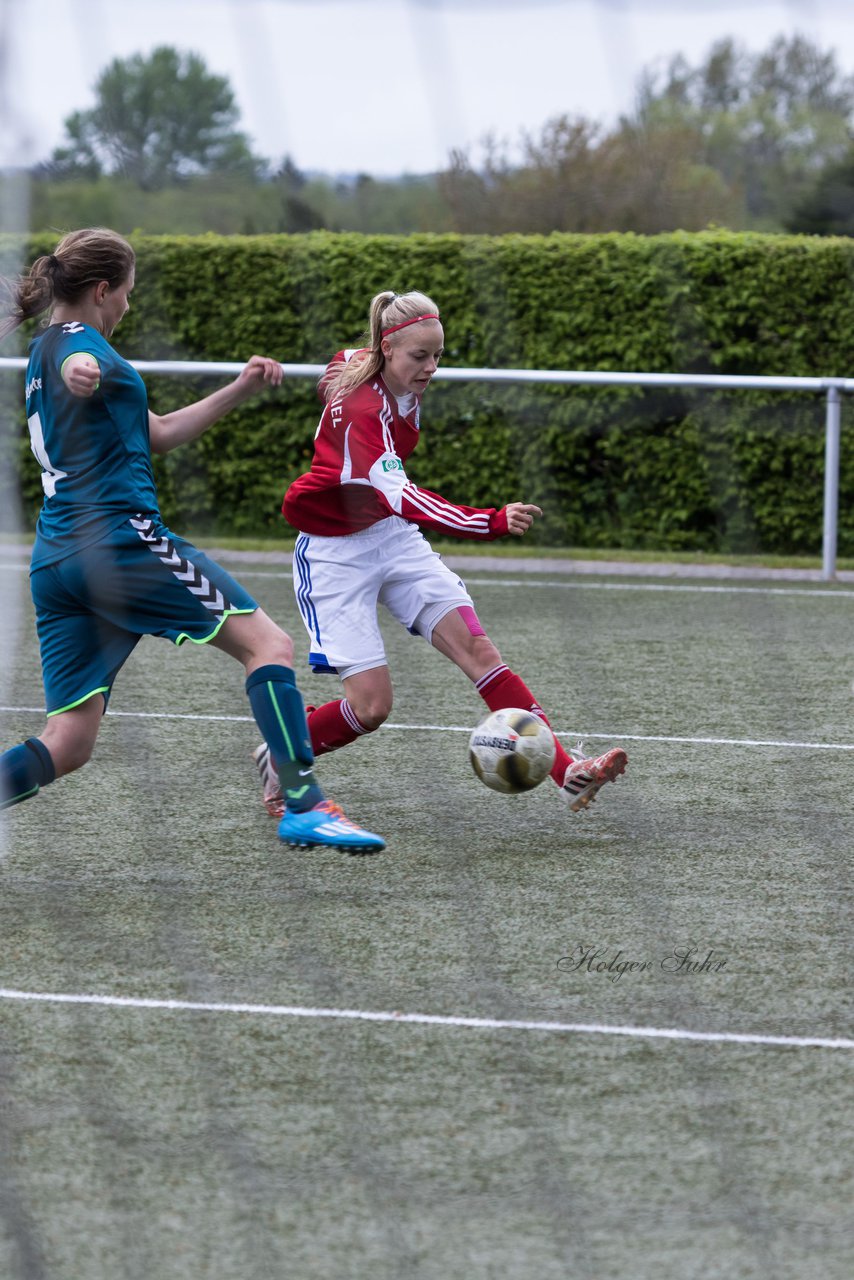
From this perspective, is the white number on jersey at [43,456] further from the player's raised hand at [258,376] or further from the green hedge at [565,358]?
the green hedge at [565,358]

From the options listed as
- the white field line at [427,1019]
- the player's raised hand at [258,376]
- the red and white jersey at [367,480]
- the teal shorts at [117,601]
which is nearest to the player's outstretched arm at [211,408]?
the player's raised hand at [258,376]

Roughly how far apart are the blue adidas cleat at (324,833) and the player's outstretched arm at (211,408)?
3.14ft

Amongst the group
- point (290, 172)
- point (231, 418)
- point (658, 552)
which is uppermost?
point (290, 172)

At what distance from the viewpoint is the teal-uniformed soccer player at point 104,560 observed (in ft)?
12.9

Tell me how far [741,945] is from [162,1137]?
147cm

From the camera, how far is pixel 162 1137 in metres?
2.70

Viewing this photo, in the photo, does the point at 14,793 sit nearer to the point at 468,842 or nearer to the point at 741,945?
the point at 468,842

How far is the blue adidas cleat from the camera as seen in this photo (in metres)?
4.03

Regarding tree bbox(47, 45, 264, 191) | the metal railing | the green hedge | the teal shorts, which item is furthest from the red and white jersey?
the green hedge

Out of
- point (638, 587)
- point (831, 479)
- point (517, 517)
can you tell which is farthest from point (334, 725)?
point (831, 479)

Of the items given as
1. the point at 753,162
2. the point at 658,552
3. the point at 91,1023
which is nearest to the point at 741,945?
the point at 91,1023

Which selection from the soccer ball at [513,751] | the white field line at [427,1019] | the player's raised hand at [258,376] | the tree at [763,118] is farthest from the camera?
the tree at [763,118]

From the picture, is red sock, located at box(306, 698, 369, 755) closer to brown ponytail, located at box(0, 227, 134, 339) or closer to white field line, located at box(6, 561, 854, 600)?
brown ponytail, located at box(0, 227, 134, 339)

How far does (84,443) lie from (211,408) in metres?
0.33
